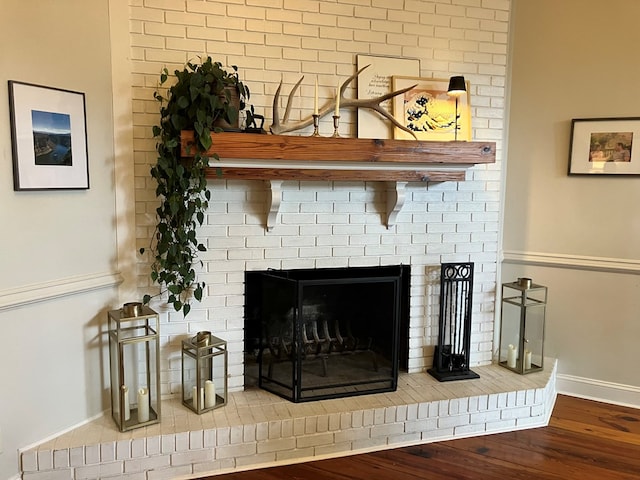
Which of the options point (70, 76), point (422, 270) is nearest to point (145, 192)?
point (70, 76)

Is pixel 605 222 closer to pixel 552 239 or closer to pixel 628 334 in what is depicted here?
pixel 552 239

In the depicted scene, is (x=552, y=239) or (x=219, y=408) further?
(x=552, y=239)

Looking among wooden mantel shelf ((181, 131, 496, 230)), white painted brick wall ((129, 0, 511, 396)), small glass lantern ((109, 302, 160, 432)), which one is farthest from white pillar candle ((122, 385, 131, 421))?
wooden mantel shelf ((181, 131, 496, 230))

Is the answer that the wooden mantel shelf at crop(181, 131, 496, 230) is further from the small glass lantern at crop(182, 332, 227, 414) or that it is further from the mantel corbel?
the small glass lantern at crop(182, 332, 227, 414)

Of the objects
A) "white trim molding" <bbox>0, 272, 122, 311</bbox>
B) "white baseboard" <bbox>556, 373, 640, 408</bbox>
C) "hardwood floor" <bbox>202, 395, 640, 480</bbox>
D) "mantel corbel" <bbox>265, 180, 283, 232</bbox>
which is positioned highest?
"mantel corbel" <bbox>265, 180, 283, 232</bbox>

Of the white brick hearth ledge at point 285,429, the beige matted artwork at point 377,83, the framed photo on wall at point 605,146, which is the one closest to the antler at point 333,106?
the beige matted artwork at point 377,83

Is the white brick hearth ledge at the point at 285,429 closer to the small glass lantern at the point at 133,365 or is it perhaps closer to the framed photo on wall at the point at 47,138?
the small glass lantern at the point at 133,365

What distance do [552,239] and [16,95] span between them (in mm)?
2945

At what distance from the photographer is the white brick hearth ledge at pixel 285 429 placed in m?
2.24

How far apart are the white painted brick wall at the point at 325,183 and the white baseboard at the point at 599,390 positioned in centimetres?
55

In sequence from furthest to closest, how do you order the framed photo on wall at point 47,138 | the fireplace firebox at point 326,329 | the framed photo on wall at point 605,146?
the framed photo on wall at point 605,146 < the fireplace firebox at point 326,329 < the framed photo on wall at point 47,138

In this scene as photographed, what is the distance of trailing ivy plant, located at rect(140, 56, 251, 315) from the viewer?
229 cm

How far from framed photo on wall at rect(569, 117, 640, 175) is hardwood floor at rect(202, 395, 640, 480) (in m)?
1.46

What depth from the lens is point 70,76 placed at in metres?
2.24
